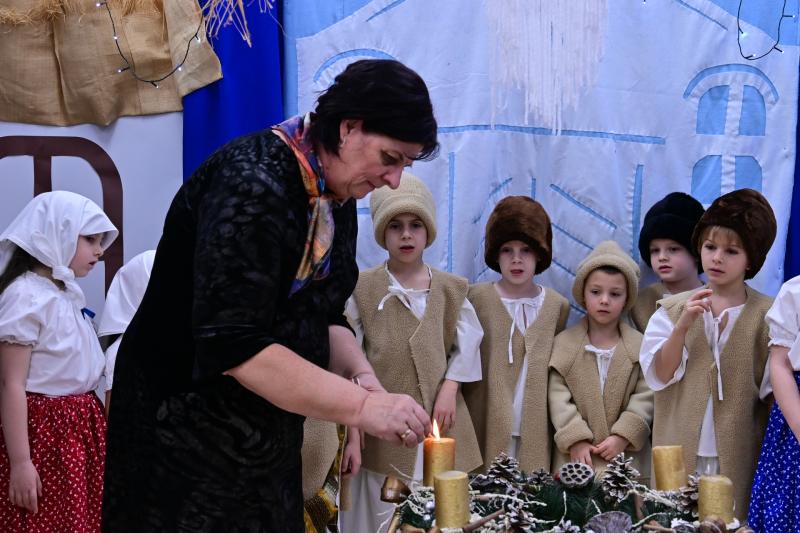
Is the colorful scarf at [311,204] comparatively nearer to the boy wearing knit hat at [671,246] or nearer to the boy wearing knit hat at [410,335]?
the boy wearing knit hat at [410,335]

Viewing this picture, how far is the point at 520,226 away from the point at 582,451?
37.2 inches

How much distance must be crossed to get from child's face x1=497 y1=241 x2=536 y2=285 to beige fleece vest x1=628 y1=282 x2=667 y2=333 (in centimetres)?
53

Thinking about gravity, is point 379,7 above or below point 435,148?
above

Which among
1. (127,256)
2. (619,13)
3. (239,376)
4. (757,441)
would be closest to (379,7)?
(619,13)

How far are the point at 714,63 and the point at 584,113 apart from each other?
2.12ft

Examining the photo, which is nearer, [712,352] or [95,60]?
[712,352]

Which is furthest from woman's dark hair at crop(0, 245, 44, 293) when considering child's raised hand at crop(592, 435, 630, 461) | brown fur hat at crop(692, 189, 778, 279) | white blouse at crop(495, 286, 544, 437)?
brown fur hat at crop(692, 189, 778, 279)

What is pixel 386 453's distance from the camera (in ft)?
12.3

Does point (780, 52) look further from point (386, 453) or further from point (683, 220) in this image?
point (386, 453)

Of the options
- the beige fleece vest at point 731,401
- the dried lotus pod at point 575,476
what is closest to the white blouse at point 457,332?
the beige fleece vest at point 731,401

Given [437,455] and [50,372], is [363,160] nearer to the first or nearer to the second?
[437,455]

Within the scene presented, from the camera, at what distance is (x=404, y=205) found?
3.80 metres

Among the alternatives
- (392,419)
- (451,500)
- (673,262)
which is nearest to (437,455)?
(451,500)

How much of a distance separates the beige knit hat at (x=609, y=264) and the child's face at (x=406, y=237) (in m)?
0.71
